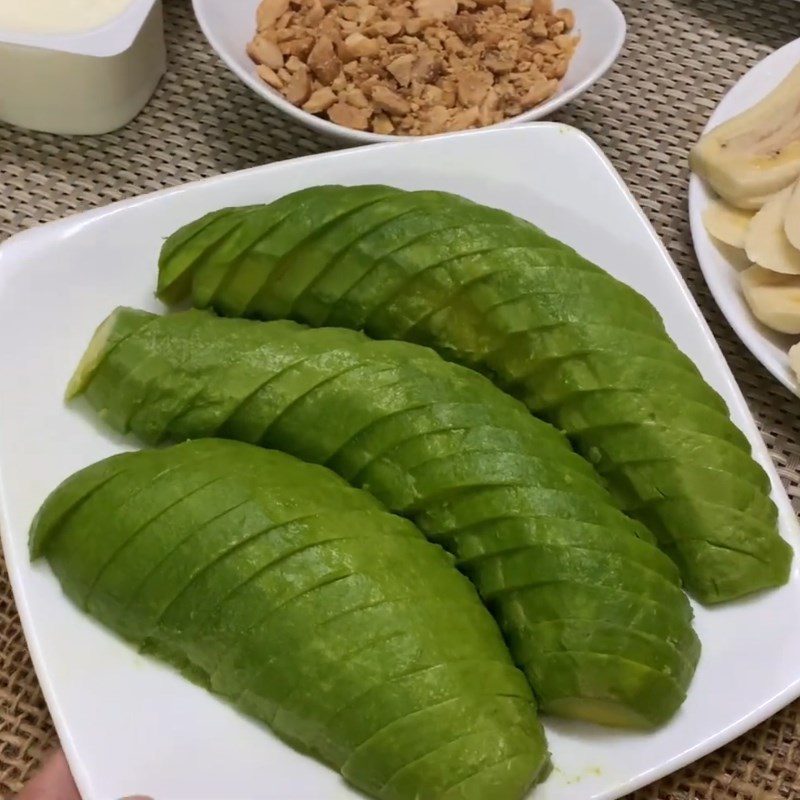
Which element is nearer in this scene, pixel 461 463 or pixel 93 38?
pixel 461 463

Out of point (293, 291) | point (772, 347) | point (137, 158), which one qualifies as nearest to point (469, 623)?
point (293, 291)

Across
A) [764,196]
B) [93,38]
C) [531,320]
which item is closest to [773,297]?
[764,196]

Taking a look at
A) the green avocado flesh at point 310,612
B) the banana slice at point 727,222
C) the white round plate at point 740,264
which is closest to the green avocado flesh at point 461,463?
the green avocado flesh at point 310,612

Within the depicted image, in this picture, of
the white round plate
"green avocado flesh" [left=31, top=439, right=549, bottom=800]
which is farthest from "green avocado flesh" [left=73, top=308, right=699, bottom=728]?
the white round plate

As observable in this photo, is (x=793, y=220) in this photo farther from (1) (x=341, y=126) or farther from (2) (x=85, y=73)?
(2) (x=85, y=73)

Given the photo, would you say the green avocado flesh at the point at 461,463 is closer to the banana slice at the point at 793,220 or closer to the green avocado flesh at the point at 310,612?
the green avocado flesh at the point at 310,612

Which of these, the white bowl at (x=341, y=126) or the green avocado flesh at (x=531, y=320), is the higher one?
the white bowl at (x=341, y=126)
